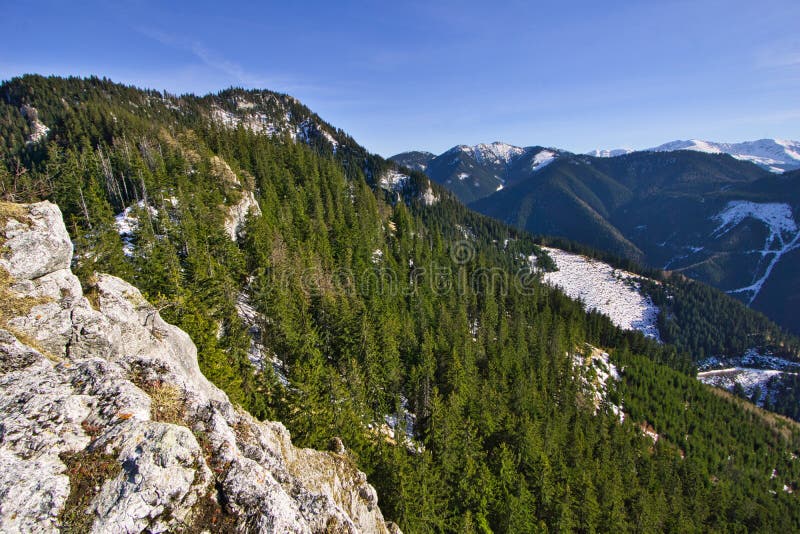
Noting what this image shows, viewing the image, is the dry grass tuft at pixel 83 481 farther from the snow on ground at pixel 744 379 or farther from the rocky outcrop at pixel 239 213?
the snow on ground at pixel 744 379

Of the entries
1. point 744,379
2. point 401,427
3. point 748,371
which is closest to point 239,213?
point 401,427

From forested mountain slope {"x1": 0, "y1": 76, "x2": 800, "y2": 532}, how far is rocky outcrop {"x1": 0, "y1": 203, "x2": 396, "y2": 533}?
40.9 feet

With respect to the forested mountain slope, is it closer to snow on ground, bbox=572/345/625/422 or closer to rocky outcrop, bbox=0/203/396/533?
snow on ground, bbox=572/345/625/422

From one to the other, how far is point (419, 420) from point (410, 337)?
13.2 metres

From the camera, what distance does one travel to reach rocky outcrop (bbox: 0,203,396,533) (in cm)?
816

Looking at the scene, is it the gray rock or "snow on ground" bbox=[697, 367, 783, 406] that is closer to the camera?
the gray rock

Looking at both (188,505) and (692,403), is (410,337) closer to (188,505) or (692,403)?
(188,505)

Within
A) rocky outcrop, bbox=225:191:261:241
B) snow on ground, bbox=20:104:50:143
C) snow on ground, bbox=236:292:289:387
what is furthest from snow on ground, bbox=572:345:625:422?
snow on ground, bbox=20:104:50:143

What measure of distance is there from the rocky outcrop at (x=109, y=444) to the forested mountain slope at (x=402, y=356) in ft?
40.9

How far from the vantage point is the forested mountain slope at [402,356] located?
108 ft

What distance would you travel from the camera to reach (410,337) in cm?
5678

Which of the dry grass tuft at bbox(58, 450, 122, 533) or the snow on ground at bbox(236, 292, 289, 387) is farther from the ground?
the dry grass tuft at bbox(58, 450, 122, 533)

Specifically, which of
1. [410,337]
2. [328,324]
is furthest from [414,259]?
[328,324]

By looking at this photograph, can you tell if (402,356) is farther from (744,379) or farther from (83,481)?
(744,379)
